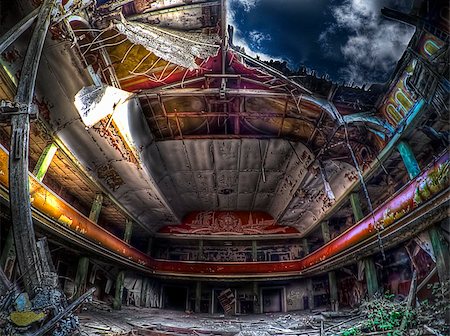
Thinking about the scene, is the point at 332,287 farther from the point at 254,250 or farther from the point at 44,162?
the point at 44,162

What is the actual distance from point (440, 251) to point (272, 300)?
10447mm

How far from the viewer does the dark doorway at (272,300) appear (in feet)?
45.1

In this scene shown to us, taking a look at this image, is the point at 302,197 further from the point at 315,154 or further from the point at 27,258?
the point at 27,258

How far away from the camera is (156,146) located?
30.9ft

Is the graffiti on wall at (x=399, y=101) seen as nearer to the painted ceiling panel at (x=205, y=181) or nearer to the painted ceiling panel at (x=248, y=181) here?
the painted ceiling panel at (x=248, y=181)

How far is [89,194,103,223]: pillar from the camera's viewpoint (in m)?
9.30

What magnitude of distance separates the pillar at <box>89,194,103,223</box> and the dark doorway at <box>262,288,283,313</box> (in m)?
9.33

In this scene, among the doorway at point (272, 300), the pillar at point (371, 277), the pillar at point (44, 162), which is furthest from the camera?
the doorway at point (272, 300)

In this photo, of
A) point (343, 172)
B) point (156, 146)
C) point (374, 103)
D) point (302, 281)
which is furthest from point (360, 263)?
point (156, 146)

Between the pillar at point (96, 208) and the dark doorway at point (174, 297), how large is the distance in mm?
7062

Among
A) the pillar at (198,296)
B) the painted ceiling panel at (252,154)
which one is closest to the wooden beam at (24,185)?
the painted ceiling panel at (252,154)

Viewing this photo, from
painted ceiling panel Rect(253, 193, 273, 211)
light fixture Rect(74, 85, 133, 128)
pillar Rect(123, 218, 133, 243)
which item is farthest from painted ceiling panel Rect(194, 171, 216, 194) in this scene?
light fixture Rect(74, 85, 133, 128)

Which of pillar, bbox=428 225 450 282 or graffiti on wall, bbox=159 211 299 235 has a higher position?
graffiti on wall, bbox=159 211 299 235

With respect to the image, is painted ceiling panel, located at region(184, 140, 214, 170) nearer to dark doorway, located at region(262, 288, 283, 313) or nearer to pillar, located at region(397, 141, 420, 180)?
pillar, located at region(397, 141, 420, 180)
